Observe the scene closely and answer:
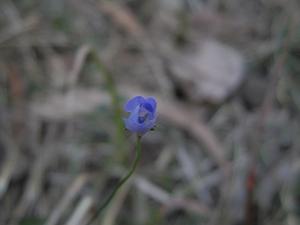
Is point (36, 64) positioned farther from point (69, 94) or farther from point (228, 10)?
point (228, 10)

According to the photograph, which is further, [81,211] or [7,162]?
[7,162]

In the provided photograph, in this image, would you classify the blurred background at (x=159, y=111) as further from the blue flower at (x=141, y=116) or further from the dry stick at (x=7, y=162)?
the blue flower at (x=141, y=116)

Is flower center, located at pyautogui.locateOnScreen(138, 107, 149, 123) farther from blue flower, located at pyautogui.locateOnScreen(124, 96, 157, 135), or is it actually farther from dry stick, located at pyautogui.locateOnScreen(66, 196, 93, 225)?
dry stick, located at pyautogui.locateOnScreen(66, 196, 93, 225)

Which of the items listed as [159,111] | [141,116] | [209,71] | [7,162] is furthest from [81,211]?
[209,71]

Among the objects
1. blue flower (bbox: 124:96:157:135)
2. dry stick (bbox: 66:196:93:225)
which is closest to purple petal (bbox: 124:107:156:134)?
blue flower (bbox: 124:96:157:135)

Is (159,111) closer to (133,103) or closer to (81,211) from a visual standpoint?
(81,211)

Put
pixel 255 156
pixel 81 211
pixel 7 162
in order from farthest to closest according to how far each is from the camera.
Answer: pixel 7 162, pixel 255 156, pixel 81 211

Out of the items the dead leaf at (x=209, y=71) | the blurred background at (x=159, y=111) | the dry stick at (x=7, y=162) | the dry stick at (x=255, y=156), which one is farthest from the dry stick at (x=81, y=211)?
the dead leaf at (x=209, y=71)
